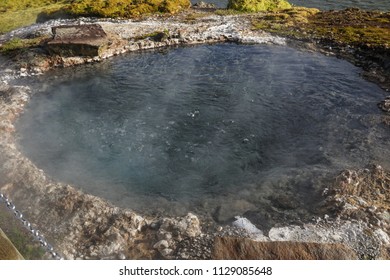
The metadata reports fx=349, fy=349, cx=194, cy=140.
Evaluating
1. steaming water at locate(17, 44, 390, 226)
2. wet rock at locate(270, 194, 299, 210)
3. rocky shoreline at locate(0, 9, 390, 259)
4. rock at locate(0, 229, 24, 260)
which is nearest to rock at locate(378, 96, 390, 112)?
steaming water at locate(17, 44, 390, 226)

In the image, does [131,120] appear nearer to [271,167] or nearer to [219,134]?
[219,134]

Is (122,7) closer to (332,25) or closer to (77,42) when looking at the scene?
(77,42)

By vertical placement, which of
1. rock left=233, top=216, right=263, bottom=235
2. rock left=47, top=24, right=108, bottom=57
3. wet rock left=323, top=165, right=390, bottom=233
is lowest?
rock left=233, top=216, right=263, bottom=235

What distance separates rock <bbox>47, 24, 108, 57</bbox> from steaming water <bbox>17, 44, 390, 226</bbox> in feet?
3.94

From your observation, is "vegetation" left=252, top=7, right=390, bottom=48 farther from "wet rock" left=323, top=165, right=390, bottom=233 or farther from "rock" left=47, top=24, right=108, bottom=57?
"wet rock" left=323, top=165, right=390, bottom=233

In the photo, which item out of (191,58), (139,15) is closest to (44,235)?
(191,58)

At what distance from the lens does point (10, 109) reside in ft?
53.1

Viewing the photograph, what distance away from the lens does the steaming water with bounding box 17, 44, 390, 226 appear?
11.6 m

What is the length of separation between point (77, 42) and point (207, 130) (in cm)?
1158

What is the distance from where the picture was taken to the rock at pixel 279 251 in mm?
8844

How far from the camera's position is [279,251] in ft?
29.3

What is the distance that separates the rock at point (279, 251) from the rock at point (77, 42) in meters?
16.5

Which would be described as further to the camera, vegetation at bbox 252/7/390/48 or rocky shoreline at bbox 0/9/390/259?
vegetation at bbox 252/7/390/48

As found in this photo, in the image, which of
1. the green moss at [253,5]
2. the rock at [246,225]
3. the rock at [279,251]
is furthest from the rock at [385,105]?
the green moss at [253,5]
